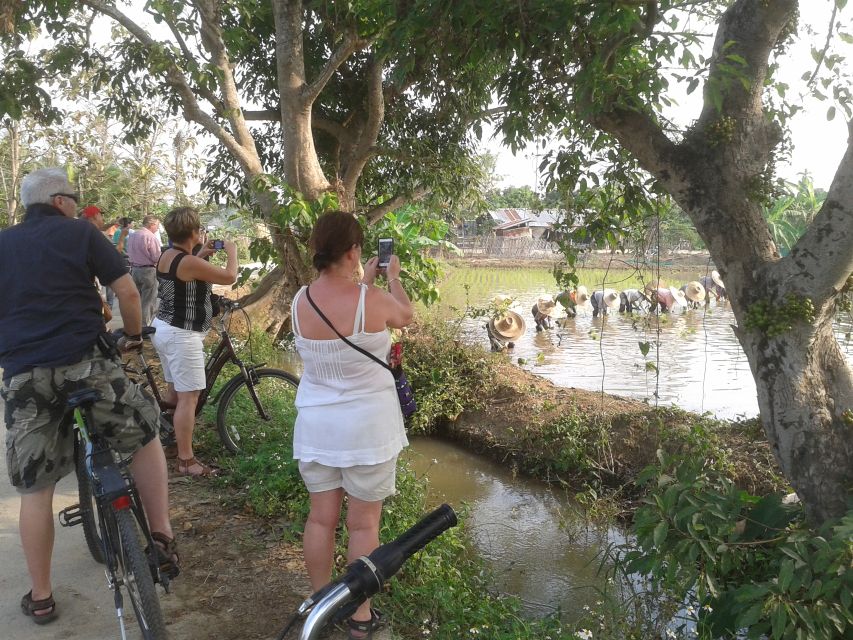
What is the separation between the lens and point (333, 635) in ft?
9.25

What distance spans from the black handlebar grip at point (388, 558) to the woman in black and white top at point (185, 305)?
10.5 feet

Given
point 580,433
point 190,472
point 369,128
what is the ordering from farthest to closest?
point 369,128
point 580,433
point 190,472

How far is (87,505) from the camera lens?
10.0 ft

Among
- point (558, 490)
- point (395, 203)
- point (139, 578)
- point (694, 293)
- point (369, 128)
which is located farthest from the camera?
point (694, 293)

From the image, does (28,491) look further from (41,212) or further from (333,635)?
(333,635)

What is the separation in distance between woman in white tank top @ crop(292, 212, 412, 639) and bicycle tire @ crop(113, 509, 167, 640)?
0.60m

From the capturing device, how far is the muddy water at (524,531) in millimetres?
4660

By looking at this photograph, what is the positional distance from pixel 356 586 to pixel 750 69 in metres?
3.53

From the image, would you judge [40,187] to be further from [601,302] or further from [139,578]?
[601,302]

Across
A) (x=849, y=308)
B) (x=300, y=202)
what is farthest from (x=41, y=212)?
(x=300, y=202)

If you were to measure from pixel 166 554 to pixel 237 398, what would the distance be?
2.48 m

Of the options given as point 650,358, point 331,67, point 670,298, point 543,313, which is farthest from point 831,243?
A: point 670,298

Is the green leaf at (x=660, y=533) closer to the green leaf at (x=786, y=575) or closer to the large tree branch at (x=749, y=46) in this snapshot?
the green leaf at (x=786, y=575)

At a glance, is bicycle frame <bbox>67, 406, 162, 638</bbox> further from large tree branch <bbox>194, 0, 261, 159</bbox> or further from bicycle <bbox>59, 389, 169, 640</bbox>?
large tree branch <bbox>194, 0, 261, 159</bbox>
